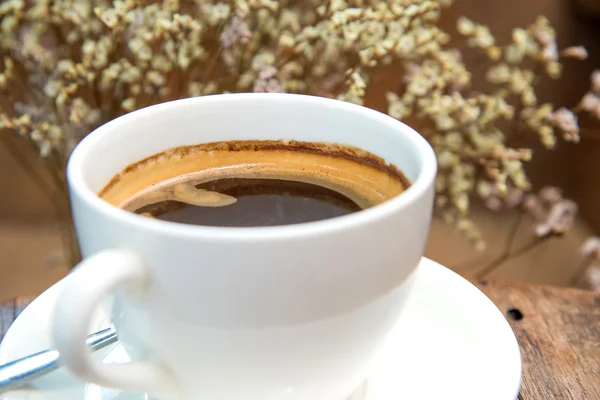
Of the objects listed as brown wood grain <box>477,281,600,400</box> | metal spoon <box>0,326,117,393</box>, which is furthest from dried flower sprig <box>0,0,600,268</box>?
metal spoon <box>0,326,117,393</box>

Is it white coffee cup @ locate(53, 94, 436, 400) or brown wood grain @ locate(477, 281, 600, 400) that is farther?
brown wood grain @ locate(477, 281, 600, 400)

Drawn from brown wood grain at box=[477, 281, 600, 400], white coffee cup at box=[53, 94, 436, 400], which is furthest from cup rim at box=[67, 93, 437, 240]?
brown wood grain at box=[477, 281, 600, 400]

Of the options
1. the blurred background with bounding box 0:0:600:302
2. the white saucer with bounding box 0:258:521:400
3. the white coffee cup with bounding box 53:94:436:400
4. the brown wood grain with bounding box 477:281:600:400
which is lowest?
the blurred background with bounding box 0:0:600:302

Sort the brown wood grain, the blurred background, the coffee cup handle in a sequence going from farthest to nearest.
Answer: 1. the blurred background
2. the brown wood grain
3. the coffee cup handle

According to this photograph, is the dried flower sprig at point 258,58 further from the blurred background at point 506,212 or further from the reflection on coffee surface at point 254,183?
the blurred background at point 506,212

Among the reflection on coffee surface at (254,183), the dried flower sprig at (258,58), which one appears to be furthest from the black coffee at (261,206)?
the dried flower sprig at (258,58)

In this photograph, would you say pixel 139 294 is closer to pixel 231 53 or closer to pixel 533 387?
pixel 533 387

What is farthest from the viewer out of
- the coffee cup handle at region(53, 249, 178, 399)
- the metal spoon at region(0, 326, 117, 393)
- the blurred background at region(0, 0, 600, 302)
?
the blurred background at region(0, 0, 600, 302)

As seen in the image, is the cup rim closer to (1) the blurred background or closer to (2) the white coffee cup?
(2) the white coffee cup

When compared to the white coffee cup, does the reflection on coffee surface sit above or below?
below
